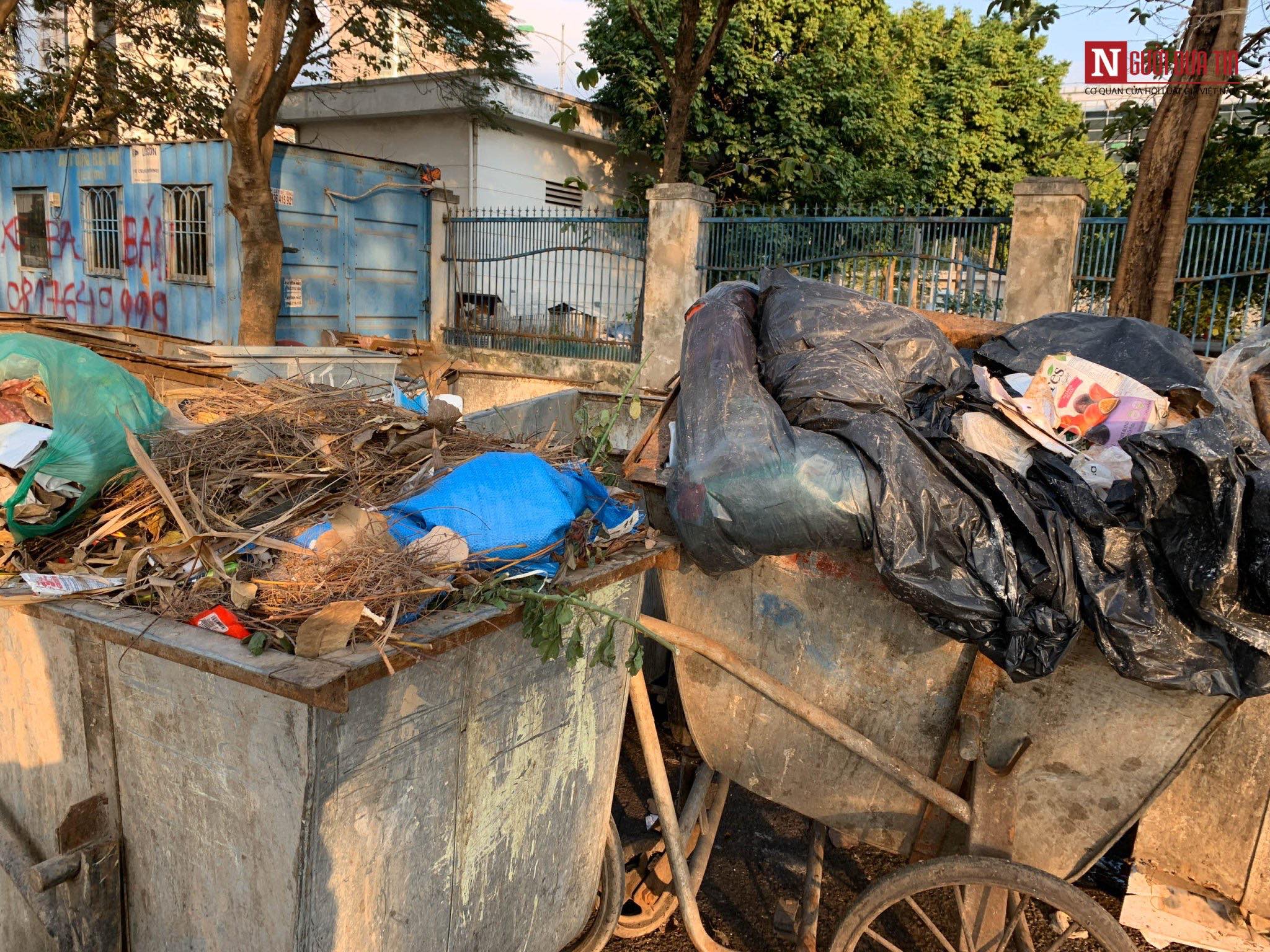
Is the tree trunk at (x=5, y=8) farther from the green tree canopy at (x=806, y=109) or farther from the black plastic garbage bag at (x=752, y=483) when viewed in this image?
the black plastic garbage bag at (x=752, y=483)

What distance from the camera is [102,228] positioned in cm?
1091

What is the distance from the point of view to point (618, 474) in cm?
252

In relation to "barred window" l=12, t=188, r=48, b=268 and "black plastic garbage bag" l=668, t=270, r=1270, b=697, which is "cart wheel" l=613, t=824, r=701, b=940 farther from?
"barred window" l=12, t=188, r=48, b=268

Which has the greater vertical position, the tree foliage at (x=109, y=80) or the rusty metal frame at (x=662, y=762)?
the tree foliage at (x=109, y=80)

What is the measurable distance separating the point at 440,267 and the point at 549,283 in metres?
1.97

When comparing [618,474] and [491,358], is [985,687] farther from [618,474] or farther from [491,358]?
[491,358]

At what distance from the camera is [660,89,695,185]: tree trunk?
9.51 m

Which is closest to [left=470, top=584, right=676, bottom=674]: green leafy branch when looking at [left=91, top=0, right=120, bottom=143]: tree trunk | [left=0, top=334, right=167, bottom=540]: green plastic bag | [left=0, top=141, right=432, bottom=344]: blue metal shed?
[left=0, top=334, right=167, bottom=540]: green plastic bag

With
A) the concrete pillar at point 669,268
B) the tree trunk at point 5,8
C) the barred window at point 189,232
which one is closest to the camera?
the tree trunk at point 5,8

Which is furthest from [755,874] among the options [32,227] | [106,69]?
[106,69]

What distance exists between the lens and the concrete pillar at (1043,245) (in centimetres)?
674

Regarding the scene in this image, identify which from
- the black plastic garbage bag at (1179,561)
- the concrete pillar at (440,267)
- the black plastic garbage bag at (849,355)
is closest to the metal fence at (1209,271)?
the black plastic garbage bag at (849,355)

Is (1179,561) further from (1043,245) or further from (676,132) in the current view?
(676,132)

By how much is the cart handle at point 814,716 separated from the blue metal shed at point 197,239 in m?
8.92
